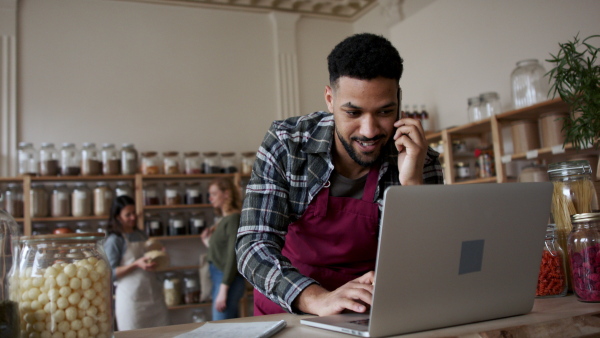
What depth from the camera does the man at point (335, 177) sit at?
135 centimetres

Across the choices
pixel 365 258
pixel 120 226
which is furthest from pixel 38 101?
pixel 365 258

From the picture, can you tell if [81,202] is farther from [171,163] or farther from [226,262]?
[226,262]

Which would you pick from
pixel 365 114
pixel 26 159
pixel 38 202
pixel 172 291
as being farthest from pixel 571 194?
pixel 26 159

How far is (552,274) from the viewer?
51.8 inches

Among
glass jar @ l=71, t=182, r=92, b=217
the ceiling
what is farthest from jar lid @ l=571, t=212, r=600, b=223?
the ceiling

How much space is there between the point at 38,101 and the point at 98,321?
4.94 metres

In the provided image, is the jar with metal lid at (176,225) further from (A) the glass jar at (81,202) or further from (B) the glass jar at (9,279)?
(B) the glass jar at (9,279)

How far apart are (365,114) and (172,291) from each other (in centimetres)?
399

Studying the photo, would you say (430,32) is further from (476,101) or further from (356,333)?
(356,333)

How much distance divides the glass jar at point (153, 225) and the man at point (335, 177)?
3.73m

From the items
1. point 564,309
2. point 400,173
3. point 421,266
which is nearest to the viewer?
point 421,266

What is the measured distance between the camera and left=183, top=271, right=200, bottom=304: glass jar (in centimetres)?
499

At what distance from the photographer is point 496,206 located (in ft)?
3.14

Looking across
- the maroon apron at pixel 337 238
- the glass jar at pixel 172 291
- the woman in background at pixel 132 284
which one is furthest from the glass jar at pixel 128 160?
the maroon apron at pixel 337 238
